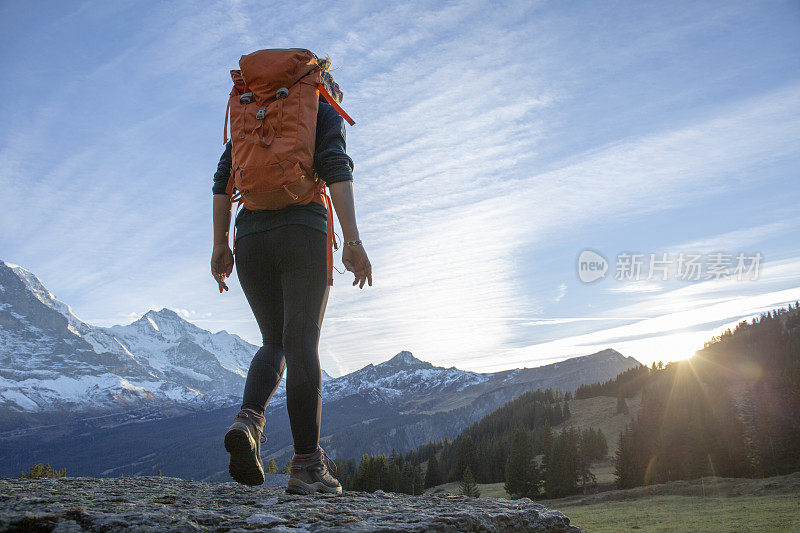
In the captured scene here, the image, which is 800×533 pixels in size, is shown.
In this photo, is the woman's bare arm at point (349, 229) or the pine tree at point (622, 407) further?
the pine tree at point (622, 407)

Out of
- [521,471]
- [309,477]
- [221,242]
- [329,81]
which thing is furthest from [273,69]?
[521,471]

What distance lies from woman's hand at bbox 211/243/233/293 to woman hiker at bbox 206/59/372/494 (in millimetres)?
542

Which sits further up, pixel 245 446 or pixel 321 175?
pixel 321 175

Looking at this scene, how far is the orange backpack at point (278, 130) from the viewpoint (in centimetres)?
391

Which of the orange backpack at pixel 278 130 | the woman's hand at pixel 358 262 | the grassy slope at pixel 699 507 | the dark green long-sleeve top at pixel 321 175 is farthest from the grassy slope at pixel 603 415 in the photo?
the orange backpack at pixel 278 130

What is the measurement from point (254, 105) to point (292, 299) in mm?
1694

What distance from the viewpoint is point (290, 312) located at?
12.9 feet

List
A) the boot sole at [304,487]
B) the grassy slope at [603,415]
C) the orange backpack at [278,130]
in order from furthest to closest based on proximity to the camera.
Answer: the grassy slope at [603,415] → the orange backpack at [278,130] → the boot sole at [304,487]

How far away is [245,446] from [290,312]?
1.04m

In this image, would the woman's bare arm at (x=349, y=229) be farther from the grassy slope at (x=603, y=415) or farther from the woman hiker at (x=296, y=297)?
the grassy slope at (x=603, y=415)

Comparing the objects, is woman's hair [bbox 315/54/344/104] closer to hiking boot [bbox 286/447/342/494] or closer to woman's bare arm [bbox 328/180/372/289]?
woman's bare arm [bbox 328/180/372/289]

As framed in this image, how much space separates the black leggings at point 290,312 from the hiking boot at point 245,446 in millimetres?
141

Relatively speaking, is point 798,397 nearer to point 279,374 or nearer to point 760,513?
point 760,513

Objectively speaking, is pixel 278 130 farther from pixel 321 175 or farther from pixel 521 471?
pixel 521 471
